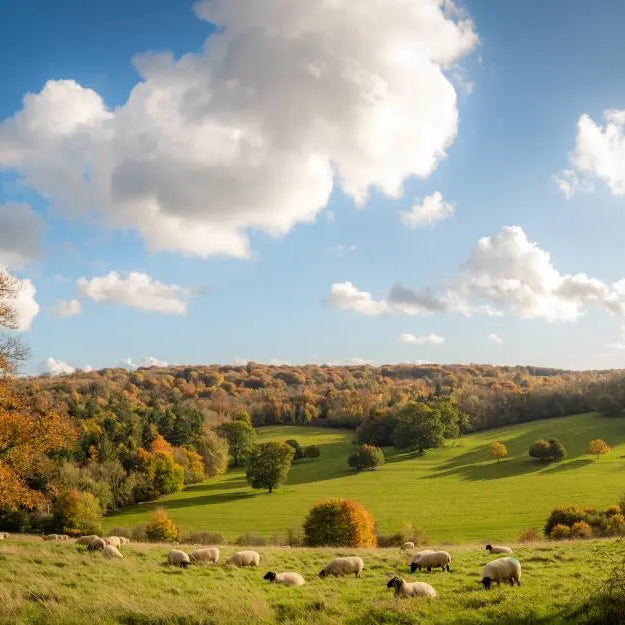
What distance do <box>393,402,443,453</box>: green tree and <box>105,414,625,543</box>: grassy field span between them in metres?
3.47

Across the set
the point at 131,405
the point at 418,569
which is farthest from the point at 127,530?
the point at 131,405

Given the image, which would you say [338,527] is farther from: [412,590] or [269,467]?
[269,467]

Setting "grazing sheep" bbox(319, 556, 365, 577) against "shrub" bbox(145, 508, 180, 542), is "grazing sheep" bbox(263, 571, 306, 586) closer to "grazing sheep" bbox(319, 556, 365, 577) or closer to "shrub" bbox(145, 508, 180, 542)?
"grazing sheep" bbox(319, 556, 365, 577)

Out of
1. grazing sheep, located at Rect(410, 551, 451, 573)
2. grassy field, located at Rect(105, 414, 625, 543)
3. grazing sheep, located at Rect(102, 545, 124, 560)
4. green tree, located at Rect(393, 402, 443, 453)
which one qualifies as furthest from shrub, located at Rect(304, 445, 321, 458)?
grazing sheep, located at Rect(410, 551, 451, 573)

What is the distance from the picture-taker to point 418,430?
121 m

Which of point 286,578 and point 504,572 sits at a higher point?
point 504,572

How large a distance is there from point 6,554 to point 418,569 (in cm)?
1789

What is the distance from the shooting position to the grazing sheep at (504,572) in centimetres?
1645

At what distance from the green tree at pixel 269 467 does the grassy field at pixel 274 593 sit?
70.3m

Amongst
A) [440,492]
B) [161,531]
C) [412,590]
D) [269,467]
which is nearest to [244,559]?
[412,590]

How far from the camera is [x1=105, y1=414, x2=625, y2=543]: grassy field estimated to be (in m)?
65.3

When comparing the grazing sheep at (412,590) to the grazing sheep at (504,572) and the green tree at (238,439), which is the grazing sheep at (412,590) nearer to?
the grazing sheep at (504,572)

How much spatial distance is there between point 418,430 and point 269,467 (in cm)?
4394

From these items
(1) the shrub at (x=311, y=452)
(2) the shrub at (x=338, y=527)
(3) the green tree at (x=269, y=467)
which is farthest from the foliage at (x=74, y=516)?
(1) the shrub at (x=311, y=452)
